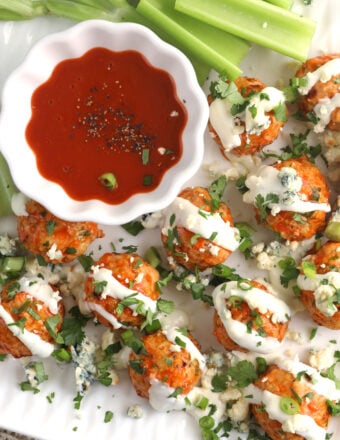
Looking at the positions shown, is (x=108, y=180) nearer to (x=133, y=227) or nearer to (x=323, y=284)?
(x=133, y=227)

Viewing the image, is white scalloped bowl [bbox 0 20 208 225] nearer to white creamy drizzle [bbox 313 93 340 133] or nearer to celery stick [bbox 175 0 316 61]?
celery stick [bbox 175 0 316 61]

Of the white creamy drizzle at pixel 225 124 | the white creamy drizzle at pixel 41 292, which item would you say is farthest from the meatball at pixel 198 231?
the white creamy drizzle at pixel 41 292

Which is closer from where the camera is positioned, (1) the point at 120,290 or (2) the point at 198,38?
(1) the point at 120,290

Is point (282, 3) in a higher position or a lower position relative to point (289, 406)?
higher

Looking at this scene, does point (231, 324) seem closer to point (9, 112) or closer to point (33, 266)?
point (33, 266)

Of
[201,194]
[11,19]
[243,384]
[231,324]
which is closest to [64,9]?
[11,19]

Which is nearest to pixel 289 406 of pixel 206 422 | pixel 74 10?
pixel 206 422

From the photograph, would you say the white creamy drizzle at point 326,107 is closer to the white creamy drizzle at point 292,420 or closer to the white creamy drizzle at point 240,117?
the white creamy drizzle at point 240,117
